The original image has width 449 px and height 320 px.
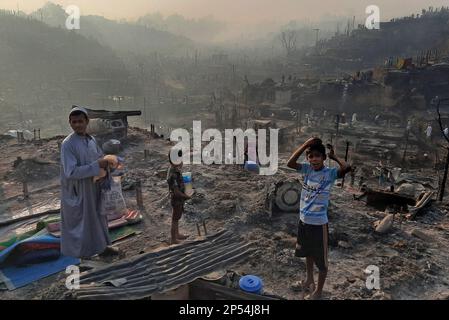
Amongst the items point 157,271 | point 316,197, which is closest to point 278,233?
point 316,197

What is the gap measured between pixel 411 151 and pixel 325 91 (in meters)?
19.7

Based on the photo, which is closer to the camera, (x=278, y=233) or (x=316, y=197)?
(x=316, y=197)

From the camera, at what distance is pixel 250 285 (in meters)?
3.66

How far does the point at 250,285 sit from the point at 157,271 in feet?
3.31

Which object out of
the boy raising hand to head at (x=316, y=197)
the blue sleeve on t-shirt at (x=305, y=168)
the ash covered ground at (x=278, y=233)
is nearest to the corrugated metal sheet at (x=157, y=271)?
the ash covered ground at (x=278, y=233)

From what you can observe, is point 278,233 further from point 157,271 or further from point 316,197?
point 157,271

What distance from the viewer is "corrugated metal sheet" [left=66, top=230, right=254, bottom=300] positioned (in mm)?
3445

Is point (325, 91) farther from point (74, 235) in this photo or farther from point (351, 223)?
point (74, 235)

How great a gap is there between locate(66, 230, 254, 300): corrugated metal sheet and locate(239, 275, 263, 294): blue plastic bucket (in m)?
0.45

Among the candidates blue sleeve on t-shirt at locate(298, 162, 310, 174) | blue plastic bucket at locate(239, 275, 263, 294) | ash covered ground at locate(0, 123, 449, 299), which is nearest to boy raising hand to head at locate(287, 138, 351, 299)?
blue sleeve on t-shirt at locate(298, 162, 310, 174)

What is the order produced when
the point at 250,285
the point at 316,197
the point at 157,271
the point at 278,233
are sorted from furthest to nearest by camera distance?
the point at 278,233
the point at 157,271
the point at 250,285
the point at 316,197

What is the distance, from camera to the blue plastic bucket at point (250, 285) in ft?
11.9

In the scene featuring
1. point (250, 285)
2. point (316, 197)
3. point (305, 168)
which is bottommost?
point (250, 285)
